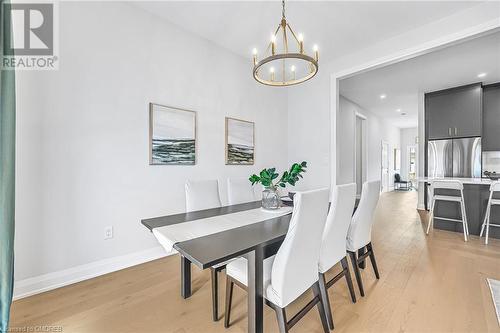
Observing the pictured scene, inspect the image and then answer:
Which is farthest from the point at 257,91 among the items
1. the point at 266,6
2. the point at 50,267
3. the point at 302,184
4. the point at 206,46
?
the point at 50,267

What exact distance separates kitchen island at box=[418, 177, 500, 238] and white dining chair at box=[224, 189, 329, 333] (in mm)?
3308

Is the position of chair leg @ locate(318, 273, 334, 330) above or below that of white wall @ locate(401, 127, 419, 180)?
below

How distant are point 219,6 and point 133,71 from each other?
1216mm

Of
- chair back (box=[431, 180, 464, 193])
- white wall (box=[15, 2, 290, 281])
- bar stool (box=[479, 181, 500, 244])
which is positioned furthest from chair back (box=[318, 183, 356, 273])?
bar stool (box=[479, 181, 500, 244])

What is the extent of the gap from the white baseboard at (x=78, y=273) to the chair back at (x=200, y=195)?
0.54m

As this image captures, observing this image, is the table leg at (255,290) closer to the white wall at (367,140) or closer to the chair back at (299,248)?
the chair back at (299,248)

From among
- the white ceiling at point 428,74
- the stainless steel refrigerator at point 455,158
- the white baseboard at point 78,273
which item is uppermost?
the white ceiling at point 428,74

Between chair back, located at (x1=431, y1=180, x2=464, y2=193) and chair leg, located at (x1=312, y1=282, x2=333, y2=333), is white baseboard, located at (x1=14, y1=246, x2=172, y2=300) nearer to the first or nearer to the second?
chair leg, located at (x1=312, y1=282, x2=333, y2=333)

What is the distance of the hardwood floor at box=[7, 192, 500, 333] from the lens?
1.54m

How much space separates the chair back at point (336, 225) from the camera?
1.52 m

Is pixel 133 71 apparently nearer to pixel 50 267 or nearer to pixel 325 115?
pixel 50 267

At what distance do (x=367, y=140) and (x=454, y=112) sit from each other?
2.47 metres

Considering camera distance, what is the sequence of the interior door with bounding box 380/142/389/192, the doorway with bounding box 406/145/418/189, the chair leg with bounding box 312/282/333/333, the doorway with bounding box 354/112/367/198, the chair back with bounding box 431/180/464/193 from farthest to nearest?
the doorway with bounding box 406/145/418/189
the interior door with bounding box 380/142/389/192
the doorway with bounding box 354/112/367/198
the chair back with bounding box 431/180/464/193
the chair leg with bounding box 312/282/333/333

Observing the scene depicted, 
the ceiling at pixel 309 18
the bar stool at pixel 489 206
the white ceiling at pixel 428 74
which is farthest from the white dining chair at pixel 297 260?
the white ceiling at pixel 428 74
